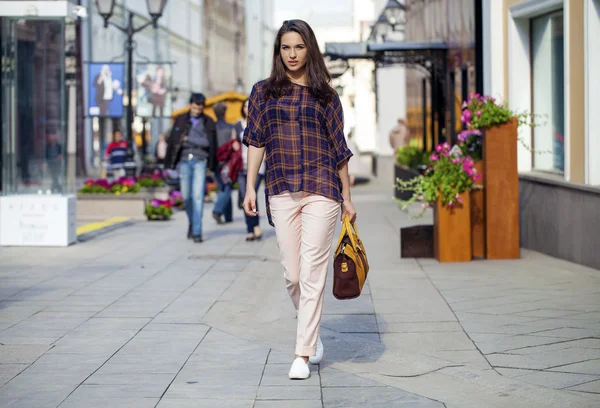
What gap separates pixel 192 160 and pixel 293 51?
8425 mm

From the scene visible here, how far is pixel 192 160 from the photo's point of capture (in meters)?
14.5

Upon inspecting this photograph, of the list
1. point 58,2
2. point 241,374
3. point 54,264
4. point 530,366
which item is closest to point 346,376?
point 241,374


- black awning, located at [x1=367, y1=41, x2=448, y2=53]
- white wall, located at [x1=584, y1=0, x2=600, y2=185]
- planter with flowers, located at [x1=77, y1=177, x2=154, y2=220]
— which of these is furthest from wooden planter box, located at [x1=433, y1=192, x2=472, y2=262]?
black awning, located at [x1=367, y1=41, x2=448, y2=53]

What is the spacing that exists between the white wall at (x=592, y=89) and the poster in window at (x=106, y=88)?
49.7ft

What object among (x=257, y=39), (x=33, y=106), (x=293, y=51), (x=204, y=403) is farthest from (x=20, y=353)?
(x=257, y=39)

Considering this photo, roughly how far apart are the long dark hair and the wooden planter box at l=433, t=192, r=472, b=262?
5.53 metres

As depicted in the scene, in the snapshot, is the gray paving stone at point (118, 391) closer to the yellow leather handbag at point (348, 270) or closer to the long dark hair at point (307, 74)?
the yellow leather handbag at point (348, 270)

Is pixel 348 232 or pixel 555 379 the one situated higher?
pixel 348 232

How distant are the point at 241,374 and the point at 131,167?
1705 centimetres

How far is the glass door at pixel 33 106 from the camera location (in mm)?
14086

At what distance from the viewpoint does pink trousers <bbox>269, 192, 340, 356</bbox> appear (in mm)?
6188

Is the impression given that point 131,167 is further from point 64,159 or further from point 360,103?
point 360,103

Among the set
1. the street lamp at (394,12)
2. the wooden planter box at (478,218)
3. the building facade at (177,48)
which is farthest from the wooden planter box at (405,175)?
the wooden planter box at (478,218)

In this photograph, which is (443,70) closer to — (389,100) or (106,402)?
(106,402)
